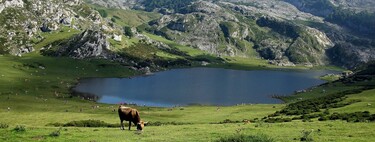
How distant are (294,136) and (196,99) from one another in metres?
156

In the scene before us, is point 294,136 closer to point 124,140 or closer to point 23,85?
point 124,140

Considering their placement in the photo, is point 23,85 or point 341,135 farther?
point 23,85

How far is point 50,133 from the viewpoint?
37.1m

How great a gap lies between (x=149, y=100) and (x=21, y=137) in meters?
149

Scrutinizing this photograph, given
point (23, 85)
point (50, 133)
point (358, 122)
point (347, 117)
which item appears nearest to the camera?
point (50, 133)

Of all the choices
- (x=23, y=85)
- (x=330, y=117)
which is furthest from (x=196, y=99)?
(x=330, y=117)

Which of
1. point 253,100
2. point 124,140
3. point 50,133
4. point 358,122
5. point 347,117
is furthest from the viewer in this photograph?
point 253,100

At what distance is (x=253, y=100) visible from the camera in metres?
196

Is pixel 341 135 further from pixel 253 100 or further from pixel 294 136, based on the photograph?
pixel 253 100

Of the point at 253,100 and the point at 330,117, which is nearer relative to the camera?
the point at 330,117

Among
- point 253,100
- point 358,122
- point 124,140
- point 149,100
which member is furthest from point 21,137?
point 253,100

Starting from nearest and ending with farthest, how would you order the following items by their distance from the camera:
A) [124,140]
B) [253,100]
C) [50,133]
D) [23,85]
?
[124,140]
[50,133]
[23,85]
[253,100]

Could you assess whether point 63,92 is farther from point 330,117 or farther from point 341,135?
point 341,135

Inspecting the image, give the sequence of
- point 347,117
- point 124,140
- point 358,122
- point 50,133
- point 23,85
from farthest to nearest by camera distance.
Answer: point 23,85
point 347,117
point 358,122
point 50,133
point 124,140
